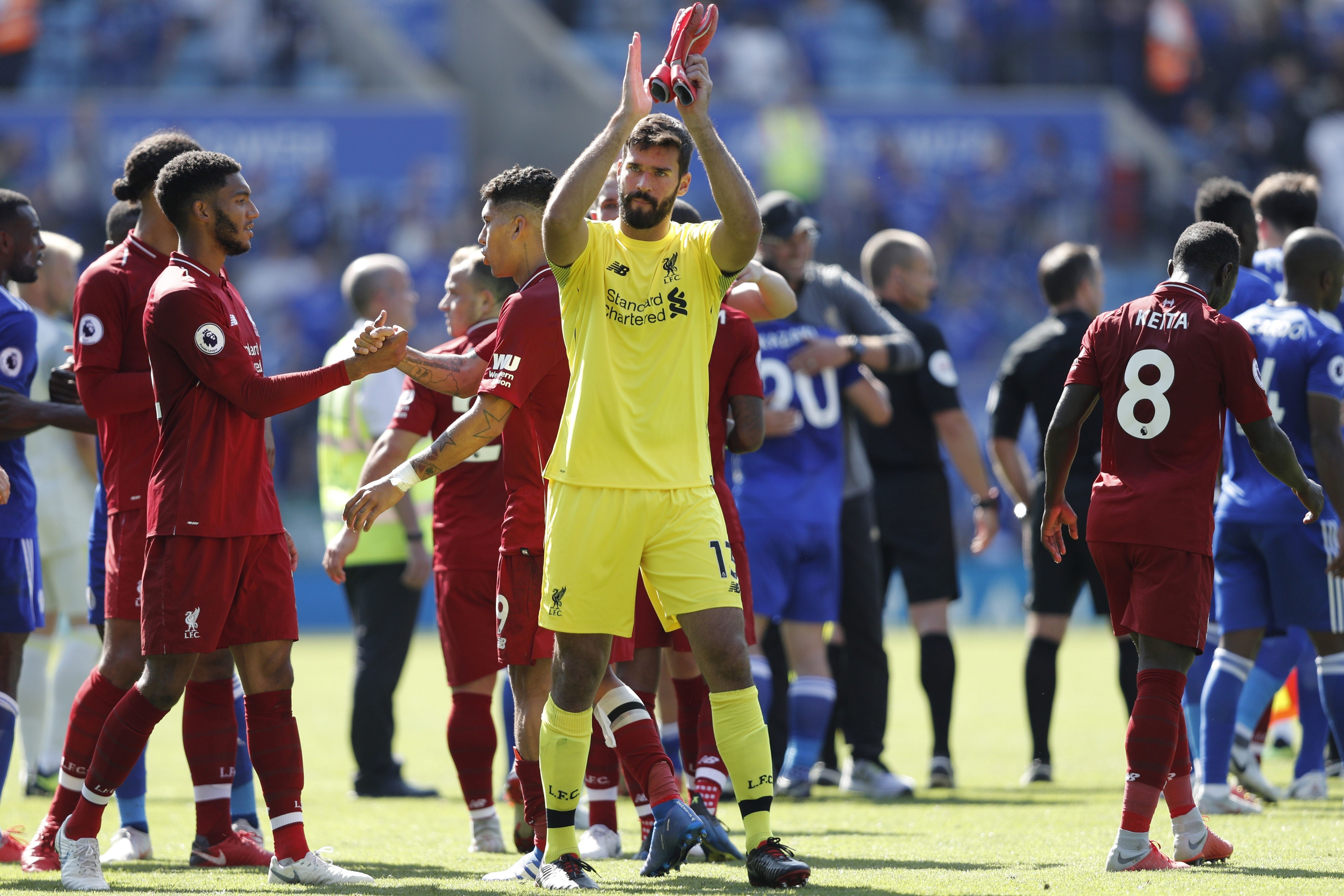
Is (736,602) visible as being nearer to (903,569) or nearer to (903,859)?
(903,859)

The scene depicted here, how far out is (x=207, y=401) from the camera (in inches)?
208

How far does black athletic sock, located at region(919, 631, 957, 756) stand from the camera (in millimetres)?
8430

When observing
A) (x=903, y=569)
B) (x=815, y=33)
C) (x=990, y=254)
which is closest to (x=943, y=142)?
(x=990, y=254)

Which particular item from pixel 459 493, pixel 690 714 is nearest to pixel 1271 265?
pixel 690 714

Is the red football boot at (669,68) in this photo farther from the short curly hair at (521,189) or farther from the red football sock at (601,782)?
the red football sock at (601,782)

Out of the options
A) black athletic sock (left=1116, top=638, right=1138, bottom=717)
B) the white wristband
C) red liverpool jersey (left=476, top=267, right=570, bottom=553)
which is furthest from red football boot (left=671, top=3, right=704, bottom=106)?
black athletic sock (left=1116, top=638, right=1138, bottom=717)

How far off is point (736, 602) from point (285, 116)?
1755cm

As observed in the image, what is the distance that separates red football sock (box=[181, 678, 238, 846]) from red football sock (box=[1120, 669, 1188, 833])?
3168mm

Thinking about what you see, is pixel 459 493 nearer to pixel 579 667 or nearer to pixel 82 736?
pixel 579 667

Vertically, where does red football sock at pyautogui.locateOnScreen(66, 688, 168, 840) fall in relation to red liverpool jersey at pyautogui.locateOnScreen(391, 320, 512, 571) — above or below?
below

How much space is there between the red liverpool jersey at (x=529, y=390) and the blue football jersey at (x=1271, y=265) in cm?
408

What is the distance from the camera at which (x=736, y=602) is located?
16.7 ft

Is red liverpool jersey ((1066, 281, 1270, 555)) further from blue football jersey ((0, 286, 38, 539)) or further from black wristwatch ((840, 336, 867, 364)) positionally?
blue football jersey ((0, 286, 38, 539))

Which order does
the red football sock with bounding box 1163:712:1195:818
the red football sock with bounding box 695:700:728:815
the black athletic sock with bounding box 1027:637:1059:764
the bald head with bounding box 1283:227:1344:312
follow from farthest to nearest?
the black athletic sock with bounding box 1027:637:1059:764 < the bald head with bounding box 1283:227:1344:312 < the red football sock with bounding box 695:700:728:815 < the red football sock with bounding box 1163:712:1195:818
